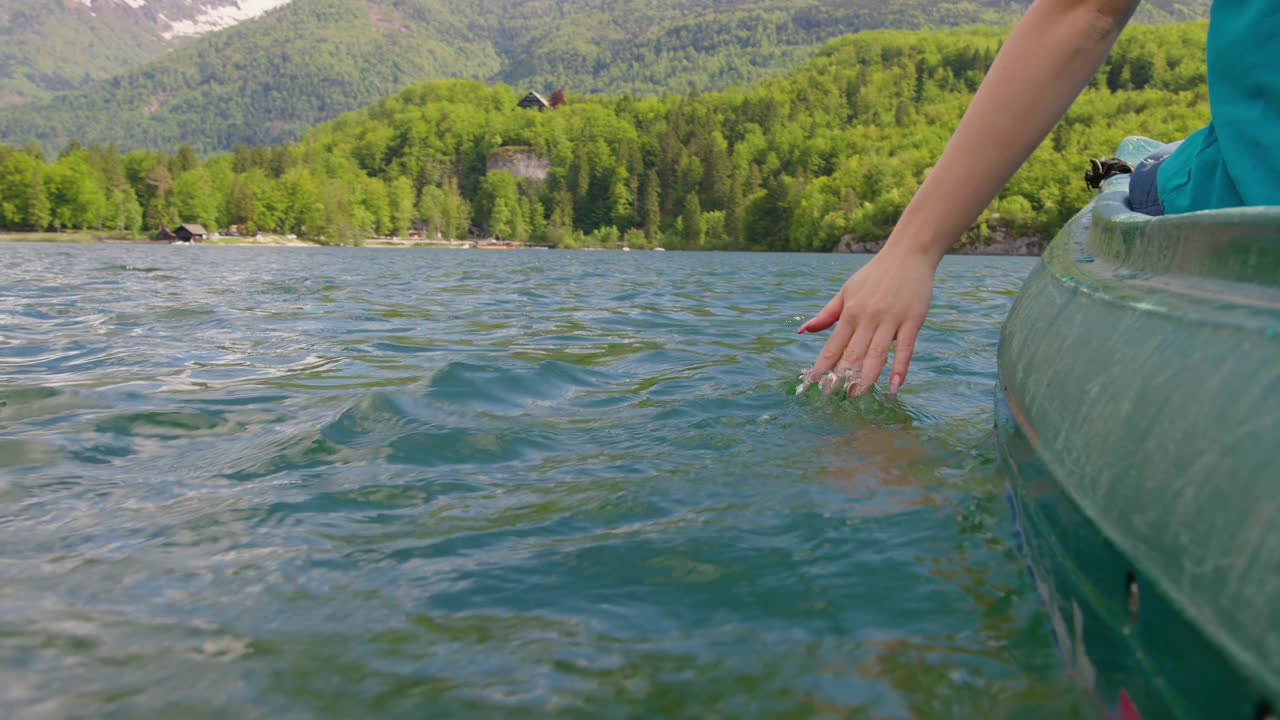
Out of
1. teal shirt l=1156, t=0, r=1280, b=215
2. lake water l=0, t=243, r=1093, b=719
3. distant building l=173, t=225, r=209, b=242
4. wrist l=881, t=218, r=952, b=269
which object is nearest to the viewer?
lake water l=0, t=243, r=1093, b=719

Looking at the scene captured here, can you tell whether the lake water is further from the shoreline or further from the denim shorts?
the shoreline

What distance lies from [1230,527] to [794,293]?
1290 cm

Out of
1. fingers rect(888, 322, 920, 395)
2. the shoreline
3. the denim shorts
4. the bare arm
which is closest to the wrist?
the bare arm

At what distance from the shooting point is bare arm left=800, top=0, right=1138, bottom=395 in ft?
5.44

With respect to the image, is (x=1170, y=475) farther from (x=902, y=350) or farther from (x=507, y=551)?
(x=507, y=551)

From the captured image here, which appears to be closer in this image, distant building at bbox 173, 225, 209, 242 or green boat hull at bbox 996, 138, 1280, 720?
green boat hull at bbox 996, 138, 1280, 720

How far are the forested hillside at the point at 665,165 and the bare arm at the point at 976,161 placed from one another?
7108 centimetres

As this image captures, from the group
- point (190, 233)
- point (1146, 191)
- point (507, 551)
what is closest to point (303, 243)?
point (190, 233)

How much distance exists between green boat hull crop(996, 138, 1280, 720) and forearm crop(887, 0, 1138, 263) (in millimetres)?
328

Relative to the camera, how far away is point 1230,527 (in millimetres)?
812

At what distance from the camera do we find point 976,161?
1761 mm

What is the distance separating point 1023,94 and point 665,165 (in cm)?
10876

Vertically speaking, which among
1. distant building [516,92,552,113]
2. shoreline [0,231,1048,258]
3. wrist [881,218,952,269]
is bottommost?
shoreline [0,231,1048,258]

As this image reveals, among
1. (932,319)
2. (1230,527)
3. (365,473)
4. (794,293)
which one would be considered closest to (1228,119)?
(1230,527)
